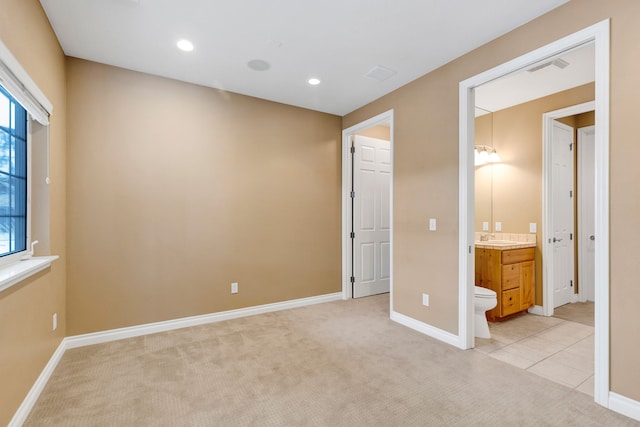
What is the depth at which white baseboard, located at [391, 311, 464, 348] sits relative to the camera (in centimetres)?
290

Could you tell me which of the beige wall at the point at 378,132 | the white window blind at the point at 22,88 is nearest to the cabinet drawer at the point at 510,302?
the beige wall at the point at 378,132

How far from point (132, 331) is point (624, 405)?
388cm

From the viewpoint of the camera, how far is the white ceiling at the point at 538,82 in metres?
2.99

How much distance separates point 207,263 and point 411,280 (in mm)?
2253


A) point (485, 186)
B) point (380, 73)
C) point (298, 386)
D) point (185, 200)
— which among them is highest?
point (380, 73)

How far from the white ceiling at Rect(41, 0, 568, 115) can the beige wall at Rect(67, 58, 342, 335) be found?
38cm

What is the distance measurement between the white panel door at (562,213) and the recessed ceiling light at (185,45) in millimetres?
4195

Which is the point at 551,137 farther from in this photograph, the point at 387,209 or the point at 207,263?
the point at 207,263

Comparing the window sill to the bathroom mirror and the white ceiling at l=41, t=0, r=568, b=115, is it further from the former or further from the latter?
the bathroom mirror

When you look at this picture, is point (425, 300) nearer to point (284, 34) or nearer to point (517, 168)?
point (517, 168)

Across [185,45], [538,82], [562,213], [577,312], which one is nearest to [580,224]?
[562,213]

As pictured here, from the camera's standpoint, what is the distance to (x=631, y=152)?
1.86 meters

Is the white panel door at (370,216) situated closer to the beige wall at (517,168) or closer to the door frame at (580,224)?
the beige wall at (517,168)

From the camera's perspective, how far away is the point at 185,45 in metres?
2.68
